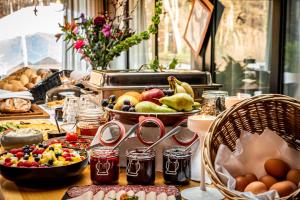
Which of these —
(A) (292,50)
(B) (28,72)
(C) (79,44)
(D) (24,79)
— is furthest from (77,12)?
(A) (292,50)

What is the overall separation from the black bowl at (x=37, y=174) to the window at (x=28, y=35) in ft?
19.3

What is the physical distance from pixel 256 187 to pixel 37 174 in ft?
2.22

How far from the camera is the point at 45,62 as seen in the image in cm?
728

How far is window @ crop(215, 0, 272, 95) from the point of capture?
2.92m

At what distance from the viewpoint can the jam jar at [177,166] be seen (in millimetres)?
1446

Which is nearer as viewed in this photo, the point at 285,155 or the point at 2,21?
the point at 285,155

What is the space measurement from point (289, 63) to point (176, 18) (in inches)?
72.6

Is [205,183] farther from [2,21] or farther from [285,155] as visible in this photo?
[2,21]

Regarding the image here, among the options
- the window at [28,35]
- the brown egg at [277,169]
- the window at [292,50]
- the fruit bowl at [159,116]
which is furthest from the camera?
the window at [28,35]

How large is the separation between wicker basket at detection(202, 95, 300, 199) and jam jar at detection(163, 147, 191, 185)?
0.16 metres

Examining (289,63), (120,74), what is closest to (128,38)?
(120,74)

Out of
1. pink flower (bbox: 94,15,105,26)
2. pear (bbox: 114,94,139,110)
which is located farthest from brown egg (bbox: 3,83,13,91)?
pear (bbox: 114,94,139,110)

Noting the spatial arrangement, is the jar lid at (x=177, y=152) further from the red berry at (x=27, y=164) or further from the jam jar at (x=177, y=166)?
the red berry at (x=27, y=164)

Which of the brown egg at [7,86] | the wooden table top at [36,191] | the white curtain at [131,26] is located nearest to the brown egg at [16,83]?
the brown egg at [7,86]
